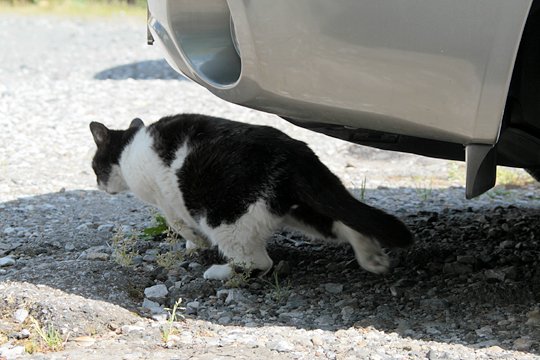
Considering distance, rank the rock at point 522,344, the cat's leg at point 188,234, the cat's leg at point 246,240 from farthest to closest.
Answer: the cat's leg at point 188,234 → the cat's leg at point 246,240 → the rock at point 522,344

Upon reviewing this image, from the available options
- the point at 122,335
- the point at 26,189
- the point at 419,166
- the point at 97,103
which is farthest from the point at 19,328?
the point at 97,103

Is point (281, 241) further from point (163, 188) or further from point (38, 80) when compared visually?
point (38, 80)

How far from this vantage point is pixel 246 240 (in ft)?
11.5

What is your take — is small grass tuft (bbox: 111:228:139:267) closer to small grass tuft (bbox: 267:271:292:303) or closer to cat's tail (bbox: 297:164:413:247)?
small grass tuft (bbox: 267:271:292:303)

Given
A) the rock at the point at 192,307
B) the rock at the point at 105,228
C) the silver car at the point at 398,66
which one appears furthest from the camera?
the rock at the point at 105,228

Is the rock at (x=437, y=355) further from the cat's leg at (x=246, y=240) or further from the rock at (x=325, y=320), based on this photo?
the cat's leg at (x=246, y=240)

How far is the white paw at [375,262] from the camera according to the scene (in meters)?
3.50

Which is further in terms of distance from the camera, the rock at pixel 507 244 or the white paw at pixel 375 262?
the rock at pixel 507 244

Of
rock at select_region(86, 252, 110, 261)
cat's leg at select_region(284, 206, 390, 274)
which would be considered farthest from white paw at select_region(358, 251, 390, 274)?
rock at select_region(86, 252, 110, 261)

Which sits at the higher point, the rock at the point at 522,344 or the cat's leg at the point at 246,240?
the rock at the point at 522,344

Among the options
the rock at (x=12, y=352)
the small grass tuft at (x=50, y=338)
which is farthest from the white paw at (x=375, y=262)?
the rock at (x=12, y=352)

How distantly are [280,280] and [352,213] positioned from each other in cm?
53

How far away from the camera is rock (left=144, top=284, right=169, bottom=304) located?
3.32 metres

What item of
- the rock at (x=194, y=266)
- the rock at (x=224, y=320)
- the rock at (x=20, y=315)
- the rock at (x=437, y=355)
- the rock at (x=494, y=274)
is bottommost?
the rock at (x=194, y=266)
